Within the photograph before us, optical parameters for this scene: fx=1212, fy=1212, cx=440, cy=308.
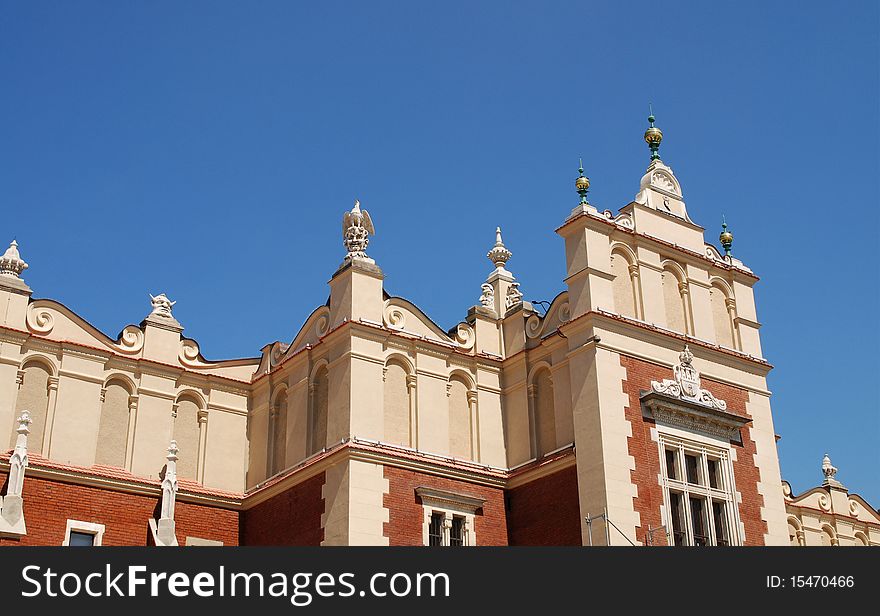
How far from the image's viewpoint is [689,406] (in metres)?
34.7

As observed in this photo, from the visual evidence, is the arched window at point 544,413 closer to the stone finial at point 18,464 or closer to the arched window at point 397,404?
the arched window at point 397,404

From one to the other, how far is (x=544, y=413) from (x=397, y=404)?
14.8 feet

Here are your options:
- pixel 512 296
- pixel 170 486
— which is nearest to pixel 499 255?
pixel 512 296

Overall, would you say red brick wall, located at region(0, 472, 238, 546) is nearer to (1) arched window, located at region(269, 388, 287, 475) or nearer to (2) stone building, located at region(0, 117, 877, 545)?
(2) stone building, located at region(0, 117, 877, 545)

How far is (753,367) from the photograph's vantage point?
3738 cm

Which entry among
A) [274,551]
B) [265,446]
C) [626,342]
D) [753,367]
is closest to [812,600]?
[274,551]

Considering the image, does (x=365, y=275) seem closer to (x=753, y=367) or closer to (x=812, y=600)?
(x=753, y=367)

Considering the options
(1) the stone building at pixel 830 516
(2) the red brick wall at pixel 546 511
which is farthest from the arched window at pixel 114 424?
(1) the stone building at pixel 830 516

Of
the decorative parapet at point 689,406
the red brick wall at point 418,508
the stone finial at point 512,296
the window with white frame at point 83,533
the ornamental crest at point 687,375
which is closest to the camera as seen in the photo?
the red brick wall at point 418,508

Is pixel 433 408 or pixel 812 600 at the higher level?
pixel 433 408

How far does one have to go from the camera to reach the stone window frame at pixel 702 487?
33.2m

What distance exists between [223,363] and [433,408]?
7654 millimetres

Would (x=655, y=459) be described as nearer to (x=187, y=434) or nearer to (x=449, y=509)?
(x=449, y=509)

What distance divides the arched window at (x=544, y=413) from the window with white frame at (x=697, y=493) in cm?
349
